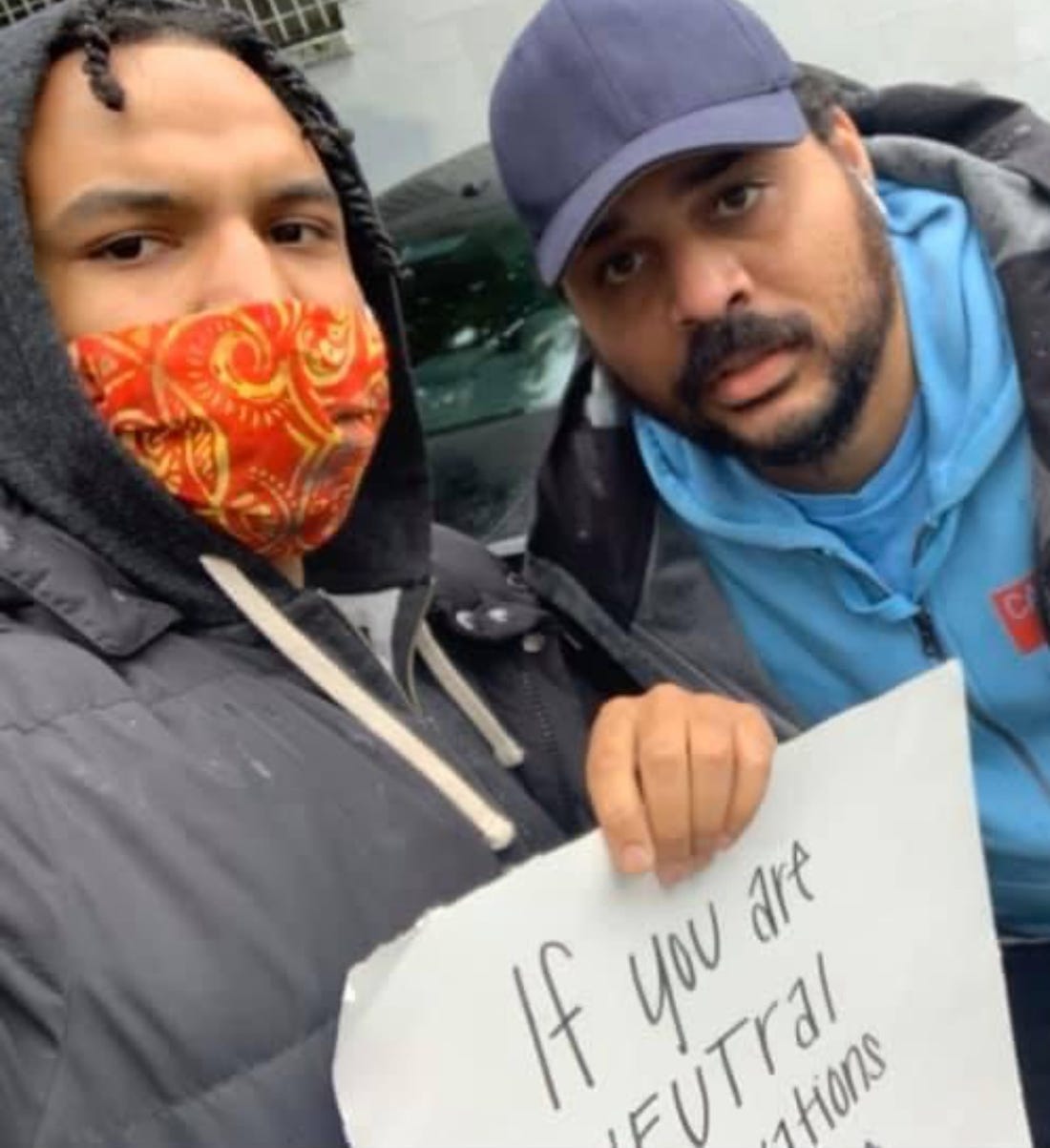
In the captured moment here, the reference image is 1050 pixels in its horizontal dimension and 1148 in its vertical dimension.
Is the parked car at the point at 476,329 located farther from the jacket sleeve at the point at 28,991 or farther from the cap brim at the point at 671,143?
the jacket sleeve at the point at 28,991

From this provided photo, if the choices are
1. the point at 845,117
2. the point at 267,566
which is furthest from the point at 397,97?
the point at 267,566

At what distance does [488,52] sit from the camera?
13.9 feet

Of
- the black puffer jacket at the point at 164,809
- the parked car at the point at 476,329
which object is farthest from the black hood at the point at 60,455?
the parked car at the point at 476,329

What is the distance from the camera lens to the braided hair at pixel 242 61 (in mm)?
1295

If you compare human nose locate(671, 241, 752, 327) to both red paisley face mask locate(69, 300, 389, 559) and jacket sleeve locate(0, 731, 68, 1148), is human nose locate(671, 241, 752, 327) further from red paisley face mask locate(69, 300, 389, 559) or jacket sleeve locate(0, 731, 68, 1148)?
jacket sleeve locate(0, 731, 68, 1148)

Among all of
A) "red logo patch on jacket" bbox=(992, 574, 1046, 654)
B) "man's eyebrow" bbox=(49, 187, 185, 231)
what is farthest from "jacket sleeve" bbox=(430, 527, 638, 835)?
"man's eyebrow" bbox=(49, 187, 185, 231)

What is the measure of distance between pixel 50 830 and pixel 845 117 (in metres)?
1.29

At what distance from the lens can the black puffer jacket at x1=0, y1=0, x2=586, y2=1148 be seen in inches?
36.3

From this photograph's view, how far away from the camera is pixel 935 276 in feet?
5.54

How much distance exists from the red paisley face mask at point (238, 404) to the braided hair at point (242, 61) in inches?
8.5

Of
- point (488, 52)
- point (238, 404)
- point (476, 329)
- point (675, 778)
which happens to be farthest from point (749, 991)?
point (488, 52)

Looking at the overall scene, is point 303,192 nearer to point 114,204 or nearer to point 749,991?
point 114,204

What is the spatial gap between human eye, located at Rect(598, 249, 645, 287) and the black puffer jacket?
0.49 meters

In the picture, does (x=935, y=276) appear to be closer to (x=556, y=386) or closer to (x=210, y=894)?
(x=210, y=894)
